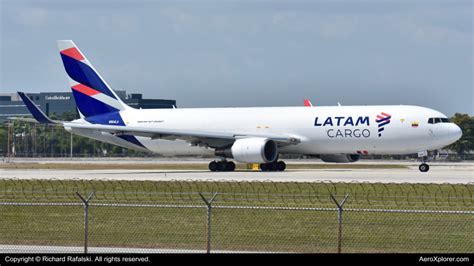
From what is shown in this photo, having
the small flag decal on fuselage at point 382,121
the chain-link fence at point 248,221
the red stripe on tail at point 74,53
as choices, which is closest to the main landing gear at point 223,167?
the small flag decal on fuselage at point 382,121

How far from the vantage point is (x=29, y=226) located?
2839 cm

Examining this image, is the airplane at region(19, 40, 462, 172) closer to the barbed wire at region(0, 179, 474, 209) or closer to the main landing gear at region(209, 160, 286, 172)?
the main landing gear at region(209, 160, 286, 172)

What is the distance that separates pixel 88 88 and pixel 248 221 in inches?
1679

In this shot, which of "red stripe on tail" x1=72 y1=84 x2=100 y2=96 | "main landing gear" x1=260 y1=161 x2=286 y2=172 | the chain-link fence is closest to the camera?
the chain-link fence

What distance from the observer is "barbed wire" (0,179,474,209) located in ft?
113

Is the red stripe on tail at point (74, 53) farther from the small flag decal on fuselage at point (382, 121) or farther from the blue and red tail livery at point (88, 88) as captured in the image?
the small flag decal on fuselage at point (382, 121)

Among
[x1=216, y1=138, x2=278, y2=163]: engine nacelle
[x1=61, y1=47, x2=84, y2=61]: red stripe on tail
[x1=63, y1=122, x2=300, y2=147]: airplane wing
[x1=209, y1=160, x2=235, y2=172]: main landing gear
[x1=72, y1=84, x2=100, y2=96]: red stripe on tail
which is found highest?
[x1=61, y1=47, x2=84, y2=61]: red stripe on tail

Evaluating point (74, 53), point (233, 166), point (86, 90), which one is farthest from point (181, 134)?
point (74, 53)

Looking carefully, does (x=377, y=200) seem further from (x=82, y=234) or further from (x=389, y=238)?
(x=82, y=234)

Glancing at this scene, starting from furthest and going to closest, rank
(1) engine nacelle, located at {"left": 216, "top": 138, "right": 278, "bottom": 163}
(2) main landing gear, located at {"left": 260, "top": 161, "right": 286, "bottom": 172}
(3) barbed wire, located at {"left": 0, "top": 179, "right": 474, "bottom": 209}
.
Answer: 1. (2) main landing gear, located at {"left": 260, "top": 161, "right": 286, "bottom": 172}
2. (1) engine nacelle, located at {"left": 216, "top": 138, "right": 278, "bottom": 163}
3. (3) barbed wire, located at {"left": 0, "top": 179, "right": 474, "bottom": 209}

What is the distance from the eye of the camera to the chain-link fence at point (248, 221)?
931 inches

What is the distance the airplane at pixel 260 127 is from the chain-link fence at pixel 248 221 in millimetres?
18620

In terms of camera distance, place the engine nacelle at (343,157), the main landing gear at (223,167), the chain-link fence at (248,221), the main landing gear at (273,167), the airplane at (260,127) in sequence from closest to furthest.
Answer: the chain-link fence at (248,221) → the airplane at (260,127) → the main landing gear at (273,167) → the main landing gear at (223,167) → the engine nacelle at (343,157)

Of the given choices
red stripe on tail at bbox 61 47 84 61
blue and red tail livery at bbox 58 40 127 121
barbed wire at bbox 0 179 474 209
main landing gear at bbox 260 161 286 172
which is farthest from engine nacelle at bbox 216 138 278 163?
red stripe on tail at bbox 61 47 84 61
